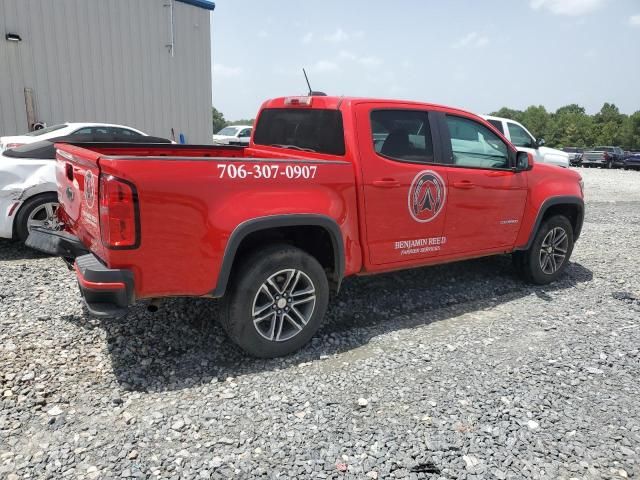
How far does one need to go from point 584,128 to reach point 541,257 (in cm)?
6187

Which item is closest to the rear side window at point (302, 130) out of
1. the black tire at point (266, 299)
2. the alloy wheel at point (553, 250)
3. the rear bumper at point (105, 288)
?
the black tire at point (266, 299)

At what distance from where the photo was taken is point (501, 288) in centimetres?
530

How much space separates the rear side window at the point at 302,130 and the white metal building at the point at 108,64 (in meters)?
9.45

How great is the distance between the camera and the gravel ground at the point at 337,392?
2.50 meters

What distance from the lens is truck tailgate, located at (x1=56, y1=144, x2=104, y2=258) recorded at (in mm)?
2928

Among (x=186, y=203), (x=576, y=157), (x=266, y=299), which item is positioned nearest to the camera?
(x=186, y=203)

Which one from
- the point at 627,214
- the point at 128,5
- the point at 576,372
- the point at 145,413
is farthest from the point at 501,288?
the point at 128,5

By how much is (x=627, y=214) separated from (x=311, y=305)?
9.99 m

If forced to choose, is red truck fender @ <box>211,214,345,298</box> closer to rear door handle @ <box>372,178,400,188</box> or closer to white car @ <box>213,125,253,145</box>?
rear door handle @ <box>372,178,400,188</box>

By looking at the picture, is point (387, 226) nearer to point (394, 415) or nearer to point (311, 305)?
point (311, 305)

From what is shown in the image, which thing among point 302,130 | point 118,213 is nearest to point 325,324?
point 302,130

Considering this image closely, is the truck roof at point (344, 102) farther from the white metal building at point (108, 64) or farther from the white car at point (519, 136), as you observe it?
the white metal building at point (108, 64)

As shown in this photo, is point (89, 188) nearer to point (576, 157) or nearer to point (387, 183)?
point (387, 183)

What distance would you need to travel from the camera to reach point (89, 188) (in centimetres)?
301
